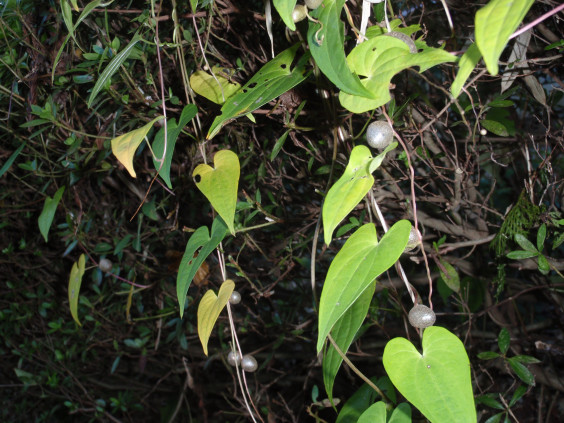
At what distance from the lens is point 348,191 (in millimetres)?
490

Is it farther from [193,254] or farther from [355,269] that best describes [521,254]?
[193,254]

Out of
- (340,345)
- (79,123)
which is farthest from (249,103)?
(79,123)

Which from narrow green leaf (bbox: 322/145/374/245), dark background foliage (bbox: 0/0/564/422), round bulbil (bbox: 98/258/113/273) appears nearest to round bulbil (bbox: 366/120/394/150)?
narrow green leaf (bbox: 322/145/374/245)

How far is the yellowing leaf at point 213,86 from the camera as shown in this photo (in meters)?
0.73

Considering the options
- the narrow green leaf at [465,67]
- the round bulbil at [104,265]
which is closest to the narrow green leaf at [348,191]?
the narrow green leaf at [465,67]

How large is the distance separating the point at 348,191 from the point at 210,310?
30 cm

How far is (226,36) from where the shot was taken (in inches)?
33.4

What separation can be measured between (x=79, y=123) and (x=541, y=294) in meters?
1.06

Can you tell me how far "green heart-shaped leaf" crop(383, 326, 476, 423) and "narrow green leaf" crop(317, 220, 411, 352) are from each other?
0.08 m

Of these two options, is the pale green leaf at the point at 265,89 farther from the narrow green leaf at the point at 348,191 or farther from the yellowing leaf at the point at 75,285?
the yellowing leaf at the point at 75,285

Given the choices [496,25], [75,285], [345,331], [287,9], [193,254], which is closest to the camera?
[496,25]

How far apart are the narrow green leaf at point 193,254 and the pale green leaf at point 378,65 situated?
0.26 meters

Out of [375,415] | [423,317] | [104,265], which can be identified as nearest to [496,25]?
[423,317]

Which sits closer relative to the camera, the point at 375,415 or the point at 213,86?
the point at 375,415
